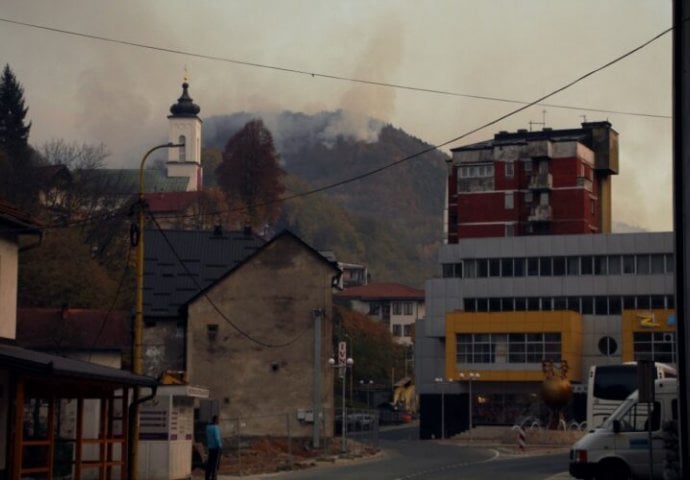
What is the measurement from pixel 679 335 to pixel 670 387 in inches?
440

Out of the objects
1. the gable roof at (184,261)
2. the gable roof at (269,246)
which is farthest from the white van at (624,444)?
the gable roof at (184,261)

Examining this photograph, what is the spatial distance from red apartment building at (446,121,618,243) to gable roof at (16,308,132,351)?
52694 mm

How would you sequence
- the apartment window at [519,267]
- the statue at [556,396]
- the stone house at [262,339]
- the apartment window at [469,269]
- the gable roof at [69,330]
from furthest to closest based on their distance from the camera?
1. the apartment window at [469,269]
2. the apartment window at [519,267]
3. the statue at [556,396]
4. the gable roof at [69,330]
5. the stone house at [262,339]

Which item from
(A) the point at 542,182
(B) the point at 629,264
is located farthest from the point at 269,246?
(A) the point at 542,182

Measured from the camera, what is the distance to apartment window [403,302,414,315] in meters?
188

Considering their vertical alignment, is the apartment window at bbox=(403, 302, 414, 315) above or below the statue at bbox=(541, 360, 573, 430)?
above

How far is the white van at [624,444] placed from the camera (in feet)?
108

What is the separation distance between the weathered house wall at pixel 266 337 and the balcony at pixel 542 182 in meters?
53.7

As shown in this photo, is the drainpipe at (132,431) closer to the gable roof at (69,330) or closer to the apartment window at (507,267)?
the gable roof at (69,330)

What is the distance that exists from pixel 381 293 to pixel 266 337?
126 meters

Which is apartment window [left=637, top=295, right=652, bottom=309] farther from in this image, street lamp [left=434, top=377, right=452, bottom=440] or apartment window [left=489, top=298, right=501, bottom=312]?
street lamp [left=434, top=377, right=452, bottom=440]

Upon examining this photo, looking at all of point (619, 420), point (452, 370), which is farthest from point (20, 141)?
point (619, 420)

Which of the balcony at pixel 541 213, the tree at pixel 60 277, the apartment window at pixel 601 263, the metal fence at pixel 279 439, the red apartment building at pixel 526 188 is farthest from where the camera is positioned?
the balcony at pixel 541 213

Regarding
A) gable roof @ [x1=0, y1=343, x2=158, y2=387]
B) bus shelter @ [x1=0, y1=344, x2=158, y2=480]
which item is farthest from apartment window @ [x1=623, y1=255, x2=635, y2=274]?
gable roof @ [x1=0, y1=343, x2=158, y2=387]
